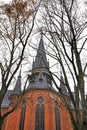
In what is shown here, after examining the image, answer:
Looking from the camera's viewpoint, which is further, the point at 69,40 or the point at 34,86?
the point at 34,86

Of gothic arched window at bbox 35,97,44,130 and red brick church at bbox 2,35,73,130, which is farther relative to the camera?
red brick church at bbox 2,35,73,130

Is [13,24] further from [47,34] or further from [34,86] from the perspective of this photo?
[34,86]

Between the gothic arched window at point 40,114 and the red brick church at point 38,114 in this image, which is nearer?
the gothic arched window at point 40,114

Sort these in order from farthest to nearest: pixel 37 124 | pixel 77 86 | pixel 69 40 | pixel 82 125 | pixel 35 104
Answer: pixel 35 104
pixel 37 124
pixel 69 40
pixel 77 86
pixel 82 125

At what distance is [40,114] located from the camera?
28906 millimetres

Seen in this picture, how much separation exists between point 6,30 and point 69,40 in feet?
9.94

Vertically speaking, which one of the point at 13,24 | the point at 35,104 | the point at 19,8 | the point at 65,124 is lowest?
the point at 65,124

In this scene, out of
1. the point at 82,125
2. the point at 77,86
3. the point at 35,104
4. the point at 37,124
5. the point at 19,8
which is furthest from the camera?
the point at 35,104

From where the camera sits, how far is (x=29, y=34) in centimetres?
996

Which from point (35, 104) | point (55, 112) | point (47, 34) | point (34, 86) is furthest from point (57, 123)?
point (47, 34)

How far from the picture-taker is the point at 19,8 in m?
9.78

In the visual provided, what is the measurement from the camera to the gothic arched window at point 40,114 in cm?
2780

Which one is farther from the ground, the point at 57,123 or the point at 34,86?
the point at 34,86

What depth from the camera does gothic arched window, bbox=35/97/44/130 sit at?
91.2ft
